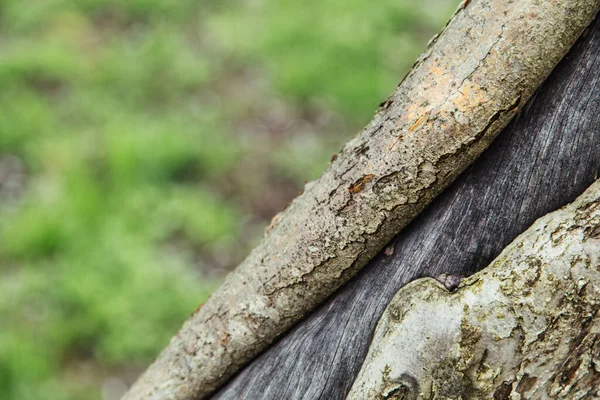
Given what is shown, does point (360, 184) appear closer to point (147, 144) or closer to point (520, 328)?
point (520, 328)

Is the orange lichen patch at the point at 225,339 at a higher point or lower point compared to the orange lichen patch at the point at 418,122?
lower

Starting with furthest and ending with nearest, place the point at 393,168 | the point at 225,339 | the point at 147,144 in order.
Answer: the point at 147,144 → the point at 225,339 → the point at 393,168

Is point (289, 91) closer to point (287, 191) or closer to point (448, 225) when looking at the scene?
point (287, 191)

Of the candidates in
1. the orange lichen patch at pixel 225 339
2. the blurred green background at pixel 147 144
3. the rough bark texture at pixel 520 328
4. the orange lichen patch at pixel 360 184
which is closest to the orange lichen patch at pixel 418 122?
the orange lichen patch at pixel 360 184

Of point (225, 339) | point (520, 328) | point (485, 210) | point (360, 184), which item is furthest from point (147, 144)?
point (520, 328)

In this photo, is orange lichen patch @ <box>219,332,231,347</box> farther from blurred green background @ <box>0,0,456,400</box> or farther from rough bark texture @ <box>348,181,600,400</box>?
blurred green background @ <box>0,0,456,400</box>

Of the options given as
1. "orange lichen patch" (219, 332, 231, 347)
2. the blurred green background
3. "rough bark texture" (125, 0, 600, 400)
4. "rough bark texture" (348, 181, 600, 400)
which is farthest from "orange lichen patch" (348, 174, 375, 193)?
the blurred green background

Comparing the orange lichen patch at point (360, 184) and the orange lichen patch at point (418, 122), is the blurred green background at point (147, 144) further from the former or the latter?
the orange lichen patch at point (418, 122)
